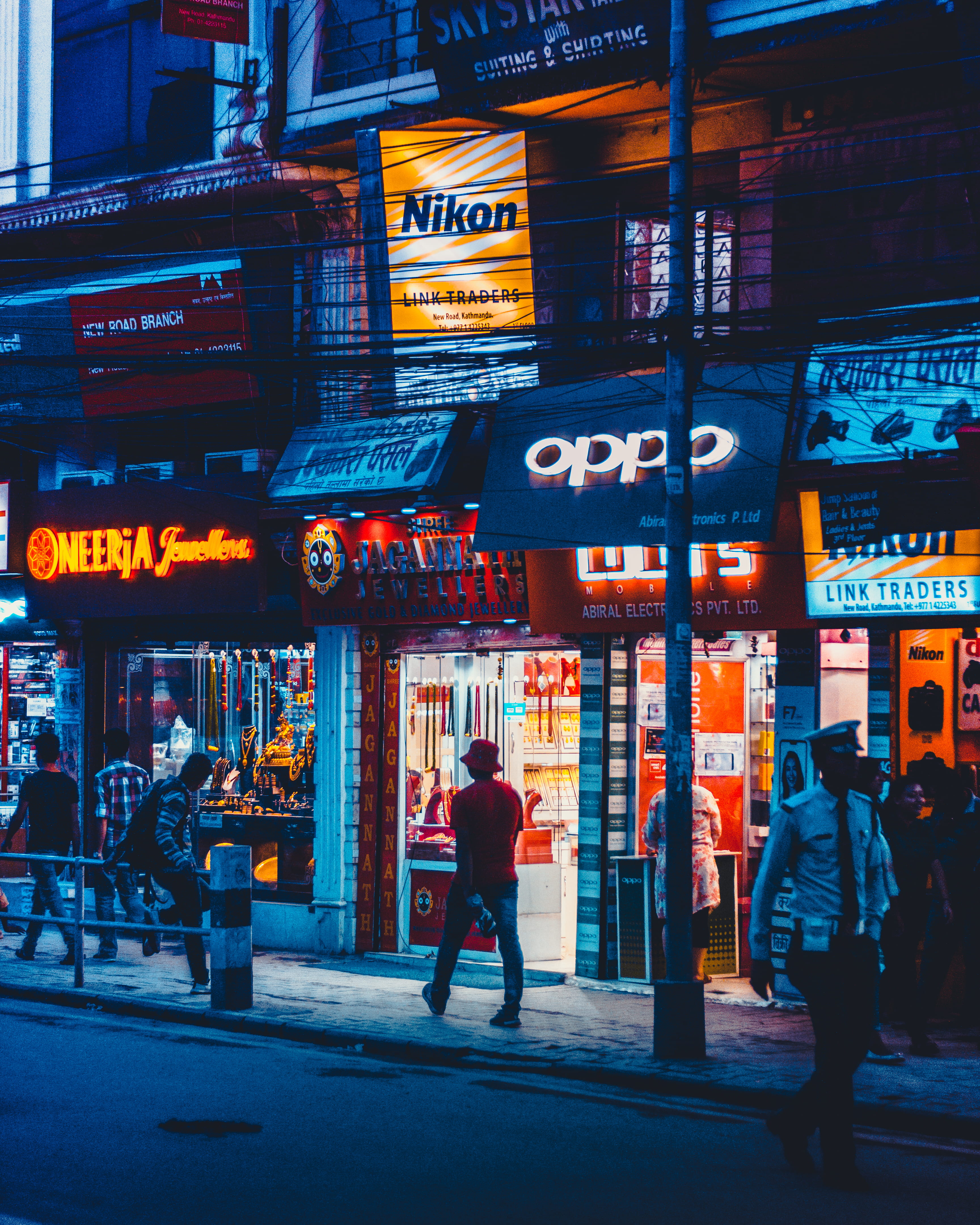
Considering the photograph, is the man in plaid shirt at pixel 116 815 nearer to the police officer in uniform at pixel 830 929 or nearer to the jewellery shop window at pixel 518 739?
the jewellery shop window at pixel 518 739

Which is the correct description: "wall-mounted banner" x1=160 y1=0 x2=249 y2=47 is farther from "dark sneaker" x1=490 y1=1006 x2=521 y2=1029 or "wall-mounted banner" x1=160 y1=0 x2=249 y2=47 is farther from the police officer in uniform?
the police officer in uniform

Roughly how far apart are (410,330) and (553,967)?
629 cm

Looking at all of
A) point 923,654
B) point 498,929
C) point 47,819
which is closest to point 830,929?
point 498,929

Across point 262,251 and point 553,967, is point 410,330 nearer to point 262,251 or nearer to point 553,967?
point 262,251

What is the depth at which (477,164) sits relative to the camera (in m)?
14.5

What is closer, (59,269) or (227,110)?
(227,110)

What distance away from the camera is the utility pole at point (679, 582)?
32.3 feet

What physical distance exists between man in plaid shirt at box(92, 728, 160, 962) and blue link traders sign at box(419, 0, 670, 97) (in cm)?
713

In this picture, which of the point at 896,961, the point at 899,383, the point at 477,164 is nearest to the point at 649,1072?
the point at 896,961

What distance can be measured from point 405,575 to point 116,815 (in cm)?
363

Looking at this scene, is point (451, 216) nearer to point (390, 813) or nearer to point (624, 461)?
point (624, 461)

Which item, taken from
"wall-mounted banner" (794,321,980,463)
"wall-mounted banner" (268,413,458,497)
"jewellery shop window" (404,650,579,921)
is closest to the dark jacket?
"jewellery shop window" (404,650,579,921)

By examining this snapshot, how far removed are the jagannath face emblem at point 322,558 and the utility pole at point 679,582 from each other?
5816 millimetres

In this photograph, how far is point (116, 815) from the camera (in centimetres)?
1442
